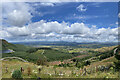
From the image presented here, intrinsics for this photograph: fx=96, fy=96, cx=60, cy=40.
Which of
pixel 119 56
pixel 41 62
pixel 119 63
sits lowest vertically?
pixel 41 62

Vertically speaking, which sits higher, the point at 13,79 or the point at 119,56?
the point at 119,56

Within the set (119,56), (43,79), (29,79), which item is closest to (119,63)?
(119,56)

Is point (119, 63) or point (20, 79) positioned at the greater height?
point (119, 63)

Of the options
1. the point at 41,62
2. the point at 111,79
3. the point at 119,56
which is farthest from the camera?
the point at 41,62

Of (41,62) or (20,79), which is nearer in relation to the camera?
(20,79)

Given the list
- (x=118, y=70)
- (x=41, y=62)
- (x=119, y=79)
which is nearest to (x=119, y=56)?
(x=118, y=70)

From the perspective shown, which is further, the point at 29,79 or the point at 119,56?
the point at 119,56

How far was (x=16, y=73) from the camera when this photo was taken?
785cm

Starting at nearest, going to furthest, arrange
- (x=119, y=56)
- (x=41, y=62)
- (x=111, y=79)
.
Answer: (x=111, y=79) → (x=119, y=56) → (x=41, y=62)

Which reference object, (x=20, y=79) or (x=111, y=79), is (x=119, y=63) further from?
(x=20, y=79)

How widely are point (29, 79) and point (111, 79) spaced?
6.61 meters

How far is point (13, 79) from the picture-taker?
7.67 m

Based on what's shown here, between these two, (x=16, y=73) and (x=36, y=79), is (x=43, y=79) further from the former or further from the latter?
(x=16, y=73)

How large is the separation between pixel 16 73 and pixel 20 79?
1.94 feet
